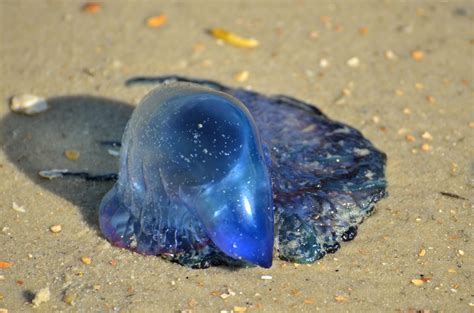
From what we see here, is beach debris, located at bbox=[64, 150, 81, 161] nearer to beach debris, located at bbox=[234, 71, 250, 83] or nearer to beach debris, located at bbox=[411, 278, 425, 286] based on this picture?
beach debris, located at bbox=[234, 71, 250, 83]

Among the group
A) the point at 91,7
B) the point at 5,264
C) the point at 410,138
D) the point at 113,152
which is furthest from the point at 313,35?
the point at 5,264

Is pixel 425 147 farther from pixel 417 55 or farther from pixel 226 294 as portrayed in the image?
pixel 226 294

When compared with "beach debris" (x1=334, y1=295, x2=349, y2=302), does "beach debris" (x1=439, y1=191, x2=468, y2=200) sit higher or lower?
higher

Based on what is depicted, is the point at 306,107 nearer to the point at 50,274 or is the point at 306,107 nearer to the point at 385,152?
the point at 385,152

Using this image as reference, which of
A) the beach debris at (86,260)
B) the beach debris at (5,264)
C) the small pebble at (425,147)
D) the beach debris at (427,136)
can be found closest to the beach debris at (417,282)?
the small pebble at (425,147)

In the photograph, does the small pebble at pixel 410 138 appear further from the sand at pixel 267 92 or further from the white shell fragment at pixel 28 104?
the white shell fragment at pixel 28 104

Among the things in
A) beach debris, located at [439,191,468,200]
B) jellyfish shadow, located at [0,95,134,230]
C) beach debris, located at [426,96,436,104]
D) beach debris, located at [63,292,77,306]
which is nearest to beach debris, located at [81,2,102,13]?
jellyfish shadow, located at [0,95,134,230]

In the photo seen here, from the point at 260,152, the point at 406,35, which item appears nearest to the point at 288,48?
the point at 406,35
